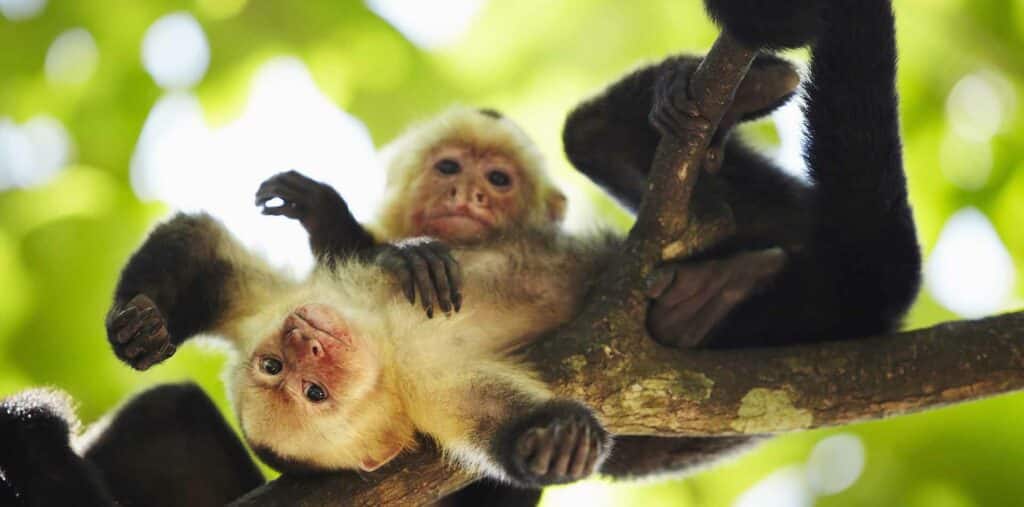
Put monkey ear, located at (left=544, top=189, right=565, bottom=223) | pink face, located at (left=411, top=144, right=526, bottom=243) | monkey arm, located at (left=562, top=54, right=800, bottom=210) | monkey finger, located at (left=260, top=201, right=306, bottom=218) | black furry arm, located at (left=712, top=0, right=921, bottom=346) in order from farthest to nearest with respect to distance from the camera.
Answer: monkey ear, located at (left=544, top=189, right=565, bottom=223)
pink face, located at (left=411, top=144, right=526, bottom=243)
monkey finger, located at (left=260, top=201, right=306, bottom=218)
monkey arm, located at (left=562, top=54, right=800, bottom=210)
black furry arm, located at (left=712, top=0, right=921, bottom=346)

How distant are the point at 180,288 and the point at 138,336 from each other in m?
0.57

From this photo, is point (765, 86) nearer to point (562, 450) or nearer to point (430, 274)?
point (430, 274)

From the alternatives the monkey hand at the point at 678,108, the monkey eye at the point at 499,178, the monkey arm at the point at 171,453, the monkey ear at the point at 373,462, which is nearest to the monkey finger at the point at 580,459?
the monkey ear at the point at 373,462

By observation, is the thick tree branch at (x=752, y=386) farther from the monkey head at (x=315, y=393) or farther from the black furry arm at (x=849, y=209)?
the black furry arm at (x=849, y=209)

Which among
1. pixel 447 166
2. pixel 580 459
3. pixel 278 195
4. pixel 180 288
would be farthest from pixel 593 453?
pixel 447 166

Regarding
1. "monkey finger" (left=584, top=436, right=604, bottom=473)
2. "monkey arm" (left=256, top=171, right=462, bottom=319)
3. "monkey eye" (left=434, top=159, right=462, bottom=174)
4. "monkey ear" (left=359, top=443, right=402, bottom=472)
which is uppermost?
"monkey arm" (left=256, top=171, right=462, bottom=319)

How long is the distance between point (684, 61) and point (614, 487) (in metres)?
2.71

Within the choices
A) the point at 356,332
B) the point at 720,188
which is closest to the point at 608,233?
the point at 720,188

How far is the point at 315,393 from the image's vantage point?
14.1ft

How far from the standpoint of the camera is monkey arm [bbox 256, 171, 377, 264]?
5020 millimetres

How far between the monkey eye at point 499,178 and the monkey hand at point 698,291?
1.56 meters

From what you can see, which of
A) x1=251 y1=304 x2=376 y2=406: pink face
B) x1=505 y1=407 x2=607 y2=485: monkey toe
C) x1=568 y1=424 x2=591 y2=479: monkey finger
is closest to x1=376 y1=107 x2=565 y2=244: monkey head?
x1=251 y1=304 x2=376 y2=406: pink face

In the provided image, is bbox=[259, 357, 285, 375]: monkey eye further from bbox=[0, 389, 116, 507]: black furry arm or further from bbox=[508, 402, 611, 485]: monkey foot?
bbox=[508, 402, 611, 485]: monkey foot

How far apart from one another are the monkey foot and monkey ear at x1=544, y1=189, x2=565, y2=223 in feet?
7.42
